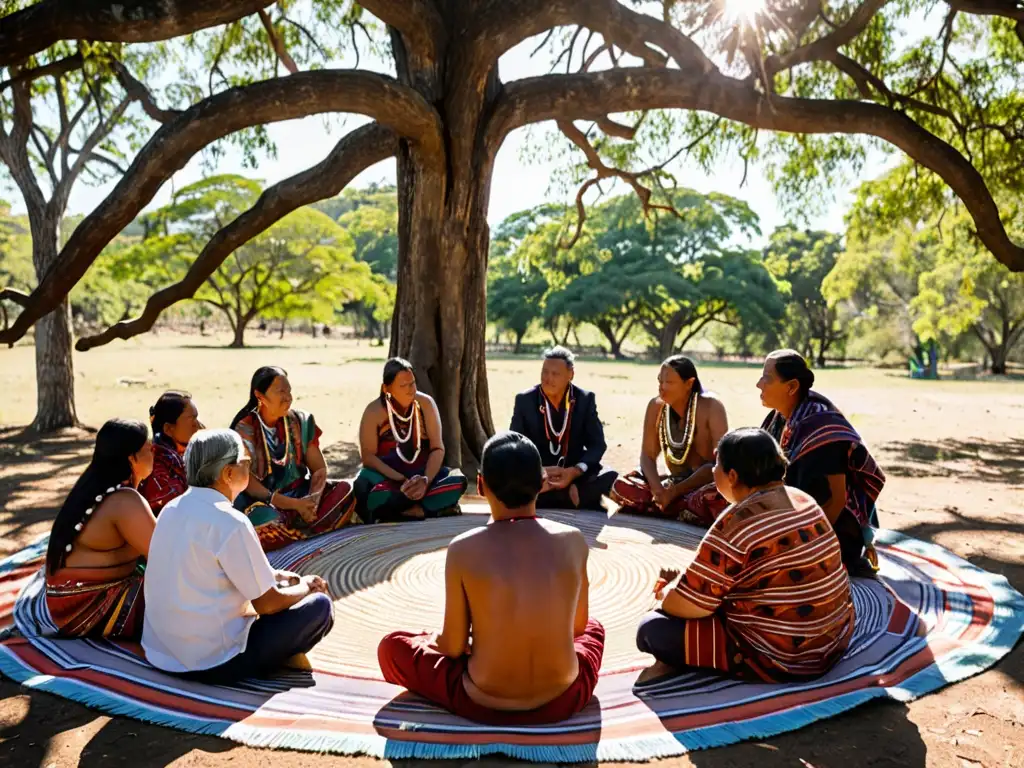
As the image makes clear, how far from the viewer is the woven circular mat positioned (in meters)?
3.75

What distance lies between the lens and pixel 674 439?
6082 mm

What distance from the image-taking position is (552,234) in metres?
14.2

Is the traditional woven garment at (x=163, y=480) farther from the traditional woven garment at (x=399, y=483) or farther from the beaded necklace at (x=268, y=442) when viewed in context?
the traditional woven garment at (x=399, y=483)

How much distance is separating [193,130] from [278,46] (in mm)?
4719

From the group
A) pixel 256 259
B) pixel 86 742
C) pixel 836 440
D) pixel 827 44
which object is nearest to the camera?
pixel 86 742

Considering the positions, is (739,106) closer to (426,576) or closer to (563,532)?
(426,576)

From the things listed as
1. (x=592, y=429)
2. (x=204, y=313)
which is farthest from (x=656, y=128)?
(x=204, y=313)

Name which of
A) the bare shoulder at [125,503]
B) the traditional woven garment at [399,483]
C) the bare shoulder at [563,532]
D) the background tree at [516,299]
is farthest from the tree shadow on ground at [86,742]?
the background tree at [516,299]

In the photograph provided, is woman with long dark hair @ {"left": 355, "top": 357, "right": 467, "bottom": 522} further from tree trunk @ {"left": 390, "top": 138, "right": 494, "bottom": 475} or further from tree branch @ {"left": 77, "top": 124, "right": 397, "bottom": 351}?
tree branch @ {"left": 77, "top": 124, "right": 397, "bottom": 351}

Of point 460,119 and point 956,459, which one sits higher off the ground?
point 460,119

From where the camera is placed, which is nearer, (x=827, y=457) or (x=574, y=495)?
(x=827, y=457)

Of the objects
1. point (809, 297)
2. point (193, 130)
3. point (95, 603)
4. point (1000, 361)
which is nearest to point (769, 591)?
point (95, 603)

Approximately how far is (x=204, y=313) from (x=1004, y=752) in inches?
1867

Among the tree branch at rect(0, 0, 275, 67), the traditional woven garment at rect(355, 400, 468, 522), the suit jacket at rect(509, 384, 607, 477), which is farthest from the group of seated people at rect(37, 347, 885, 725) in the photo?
the tree branch at rect(0, 0, 275, 67)
